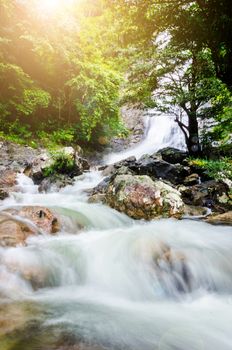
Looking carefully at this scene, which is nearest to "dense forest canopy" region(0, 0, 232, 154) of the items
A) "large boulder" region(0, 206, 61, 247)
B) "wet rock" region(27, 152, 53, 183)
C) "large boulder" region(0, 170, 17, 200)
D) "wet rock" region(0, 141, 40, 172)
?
"wet rock" region(0, 141, 40, 172)

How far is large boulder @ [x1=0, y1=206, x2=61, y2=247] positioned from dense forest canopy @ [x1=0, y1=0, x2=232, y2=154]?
3.22m

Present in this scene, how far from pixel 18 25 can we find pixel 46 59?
1.59 meters

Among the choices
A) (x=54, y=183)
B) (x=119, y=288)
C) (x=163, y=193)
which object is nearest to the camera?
(x=119, y=288)

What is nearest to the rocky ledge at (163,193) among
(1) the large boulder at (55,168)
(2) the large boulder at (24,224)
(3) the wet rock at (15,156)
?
(1) the large boulder at (55,168)

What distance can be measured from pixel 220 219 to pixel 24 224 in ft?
13.1

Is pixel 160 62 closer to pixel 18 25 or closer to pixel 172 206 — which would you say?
pixel 172 206

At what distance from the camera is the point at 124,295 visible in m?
3.64

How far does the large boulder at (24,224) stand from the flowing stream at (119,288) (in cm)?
15

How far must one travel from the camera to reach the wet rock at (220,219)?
5876 mm

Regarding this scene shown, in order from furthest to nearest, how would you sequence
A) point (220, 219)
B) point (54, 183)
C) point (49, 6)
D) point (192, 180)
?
point (49, 6) < point (54, 183) < point (192, 180) < point (220, 219)

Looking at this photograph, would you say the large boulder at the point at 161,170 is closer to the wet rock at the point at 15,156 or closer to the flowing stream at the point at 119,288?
the flowing stream at the point at 119,288

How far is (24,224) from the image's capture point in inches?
182

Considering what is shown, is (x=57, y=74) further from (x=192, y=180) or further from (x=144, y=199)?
(x=144, y=199)

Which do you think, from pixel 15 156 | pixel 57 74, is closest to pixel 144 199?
pixel 15 156
